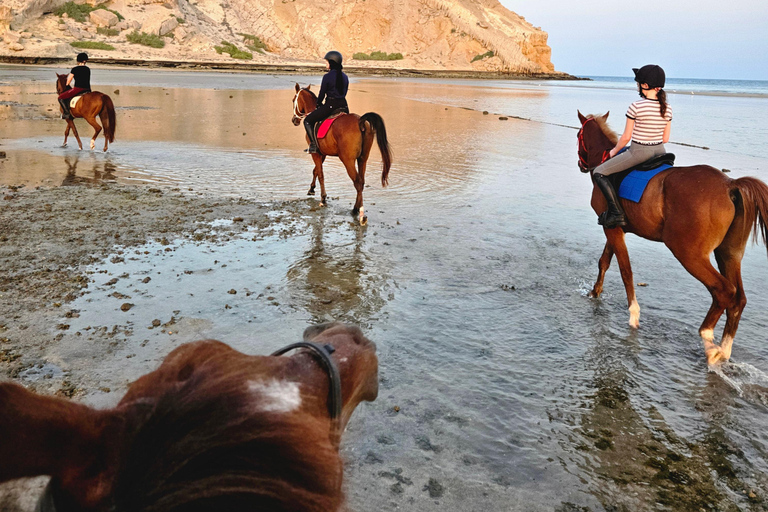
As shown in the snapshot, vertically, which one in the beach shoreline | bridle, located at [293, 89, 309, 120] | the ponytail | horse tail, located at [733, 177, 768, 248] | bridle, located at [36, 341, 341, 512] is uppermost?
the beach shoreline

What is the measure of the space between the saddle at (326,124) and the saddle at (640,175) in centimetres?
500

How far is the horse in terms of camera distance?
0.80 m

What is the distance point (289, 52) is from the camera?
80.7 meters

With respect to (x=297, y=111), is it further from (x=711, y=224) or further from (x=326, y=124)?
(x=711, y=224)

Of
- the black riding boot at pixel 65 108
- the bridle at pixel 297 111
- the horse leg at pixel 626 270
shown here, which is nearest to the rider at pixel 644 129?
the horse leg at pixel 626 270

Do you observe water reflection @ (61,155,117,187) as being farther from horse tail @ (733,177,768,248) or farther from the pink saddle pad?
horse tail @ (733,177,768,248)

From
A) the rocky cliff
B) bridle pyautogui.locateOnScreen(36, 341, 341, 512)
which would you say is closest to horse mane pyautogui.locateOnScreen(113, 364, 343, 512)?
bridle pyautogui.locateOnScreen(36, 341, 341, 512)

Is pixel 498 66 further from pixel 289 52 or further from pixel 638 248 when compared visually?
pixel 638 248

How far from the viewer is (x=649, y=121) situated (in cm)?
467

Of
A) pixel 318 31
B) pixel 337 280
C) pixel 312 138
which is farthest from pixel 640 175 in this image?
pixel 318 31

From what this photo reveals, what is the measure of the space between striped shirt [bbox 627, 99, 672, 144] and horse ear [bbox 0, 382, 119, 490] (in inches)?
194

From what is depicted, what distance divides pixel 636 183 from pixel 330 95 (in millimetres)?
5297

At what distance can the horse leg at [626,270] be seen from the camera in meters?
4.64

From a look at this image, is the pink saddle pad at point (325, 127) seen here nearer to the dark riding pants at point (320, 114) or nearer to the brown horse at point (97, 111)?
the dark riding pants at point (320, 114)
